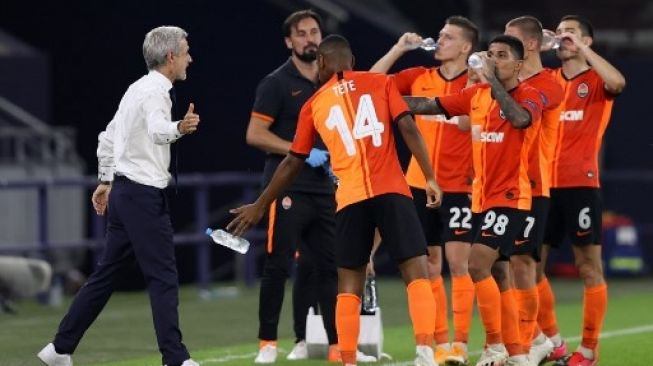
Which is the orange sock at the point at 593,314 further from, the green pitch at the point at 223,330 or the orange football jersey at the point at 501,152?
the orange football jersey at the point at 501,152

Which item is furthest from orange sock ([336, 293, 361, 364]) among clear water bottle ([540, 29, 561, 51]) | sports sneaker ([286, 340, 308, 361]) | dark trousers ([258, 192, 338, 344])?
clear water bottle ([540, 29, 561, 51])

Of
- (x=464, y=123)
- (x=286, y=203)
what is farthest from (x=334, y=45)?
(x=286, y=203)

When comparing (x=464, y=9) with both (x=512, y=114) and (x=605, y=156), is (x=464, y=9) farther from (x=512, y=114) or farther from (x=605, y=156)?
(x=512, y=114)

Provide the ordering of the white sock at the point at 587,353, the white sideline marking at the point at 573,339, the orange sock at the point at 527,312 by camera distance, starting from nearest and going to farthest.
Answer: the orange sock at the point at 527,312, the white sock at the point at 587,353, the white sideline marking at the point at 573,339

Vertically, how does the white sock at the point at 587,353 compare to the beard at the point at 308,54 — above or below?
below

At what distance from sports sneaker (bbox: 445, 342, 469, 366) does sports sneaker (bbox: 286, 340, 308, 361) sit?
121 cm

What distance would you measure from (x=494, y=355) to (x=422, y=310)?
91 centimetres

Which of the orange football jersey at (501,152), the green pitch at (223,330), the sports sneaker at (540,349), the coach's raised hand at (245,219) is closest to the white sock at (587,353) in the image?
the sports sneaker at (540,349)

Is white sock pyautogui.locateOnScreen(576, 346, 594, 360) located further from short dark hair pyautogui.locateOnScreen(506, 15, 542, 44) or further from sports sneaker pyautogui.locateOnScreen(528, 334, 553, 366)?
short dark hair pyautogui.locateOnScreen(506, 15, 542, 44)

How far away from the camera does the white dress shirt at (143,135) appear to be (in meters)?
9.94

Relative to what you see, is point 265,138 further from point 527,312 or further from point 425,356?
point 425,356

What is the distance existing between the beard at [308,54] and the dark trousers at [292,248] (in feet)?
3.15

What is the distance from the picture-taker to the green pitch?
12055 millimetres

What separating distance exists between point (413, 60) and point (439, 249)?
8.74 m
